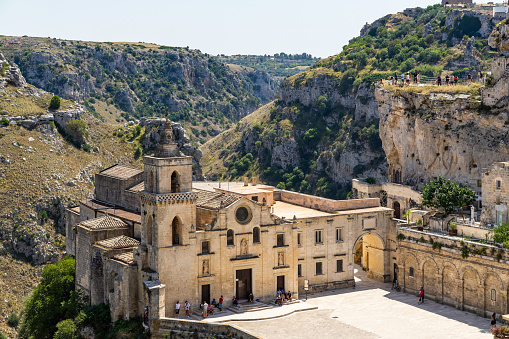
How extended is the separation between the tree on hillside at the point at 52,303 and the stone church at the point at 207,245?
2264mm

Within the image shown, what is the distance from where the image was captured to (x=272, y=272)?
59.4 meters

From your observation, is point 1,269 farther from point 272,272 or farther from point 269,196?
point 272,272

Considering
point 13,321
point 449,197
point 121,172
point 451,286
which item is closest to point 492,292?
point 451,286

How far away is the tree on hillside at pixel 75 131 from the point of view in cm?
12169

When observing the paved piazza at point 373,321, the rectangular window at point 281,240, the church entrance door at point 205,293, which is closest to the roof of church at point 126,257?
the church entrance door at point 205,293

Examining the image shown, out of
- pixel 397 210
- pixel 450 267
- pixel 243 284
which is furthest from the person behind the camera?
pixel 397 210

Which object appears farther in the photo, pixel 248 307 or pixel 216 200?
pixel 216 200

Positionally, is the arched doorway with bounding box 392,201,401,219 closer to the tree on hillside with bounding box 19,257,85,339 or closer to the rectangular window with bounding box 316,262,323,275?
the rectangular window with bounding box 316,262,323,275

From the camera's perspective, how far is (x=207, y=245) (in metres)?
57.2

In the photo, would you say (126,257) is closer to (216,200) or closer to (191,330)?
(216,200)

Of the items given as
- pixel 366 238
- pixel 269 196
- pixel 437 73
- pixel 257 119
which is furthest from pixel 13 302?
pixel 257 119

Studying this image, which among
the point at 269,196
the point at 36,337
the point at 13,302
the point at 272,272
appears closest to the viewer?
the point at 272,272

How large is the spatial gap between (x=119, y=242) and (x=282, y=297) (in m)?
14.5

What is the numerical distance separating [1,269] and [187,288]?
4685cm
